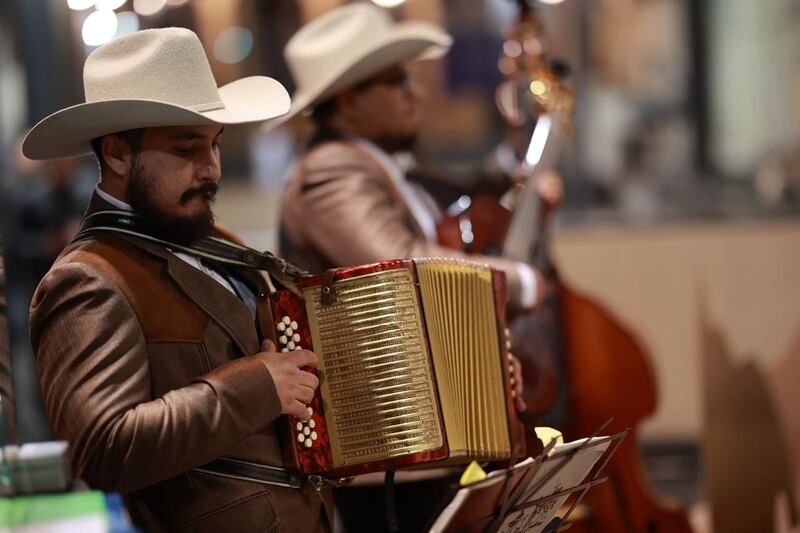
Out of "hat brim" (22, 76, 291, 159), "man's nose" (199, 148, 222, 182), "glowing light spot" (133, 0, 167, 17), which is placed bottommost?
"man's nose" (199, 148, 222, 182)

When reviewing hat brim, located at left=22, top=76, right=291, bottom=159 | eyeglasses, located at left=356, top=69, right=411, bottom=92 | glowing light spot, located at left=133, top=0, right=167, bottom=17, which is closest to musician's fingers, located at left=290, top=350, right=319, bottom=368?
hat brim, located at left=22, top=76, right=291, bottom=159

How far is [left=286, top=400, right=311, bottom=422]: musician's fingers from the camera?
7.82 ft

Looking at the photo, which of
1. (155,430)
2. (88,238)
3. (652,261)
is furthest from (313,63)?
(652,261)

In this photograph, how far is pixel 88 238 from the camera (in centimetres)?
237

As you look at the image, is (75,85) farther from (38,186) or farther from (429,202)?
(429,202)

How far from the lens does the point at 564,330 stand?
4246 mm

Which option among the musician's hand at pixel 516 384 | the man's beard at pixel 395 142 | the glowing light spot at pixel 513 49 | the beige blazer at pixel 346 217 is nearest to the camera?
the musician's hand at pixel 516 384

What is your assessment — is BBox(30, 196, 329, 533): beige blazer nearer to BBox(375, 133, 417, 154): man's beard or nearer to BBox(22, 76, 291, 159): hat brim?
BBox(22, 76, 291, 159): hat brim

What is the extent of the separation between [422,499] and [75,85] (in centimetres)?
483

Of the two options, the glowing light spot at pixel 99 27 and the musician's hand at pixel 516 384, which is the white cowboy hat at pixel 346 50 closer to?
the musician's hand at pixel 516 384

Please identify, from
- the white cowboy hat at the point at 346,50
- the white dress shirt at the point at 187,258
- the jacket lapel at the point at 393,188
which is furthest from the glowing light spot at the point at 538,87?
the white dress shirt at the point at 187,258

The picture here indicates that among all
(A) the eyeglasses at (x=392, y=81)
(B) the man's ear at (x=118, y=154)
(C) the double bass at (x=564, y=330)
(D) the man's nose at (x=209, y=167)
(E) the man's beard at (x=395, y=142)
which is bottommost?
(C) the double bass at (x=564, y=330)

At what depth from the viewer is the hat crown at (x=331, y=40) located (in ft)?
12.2

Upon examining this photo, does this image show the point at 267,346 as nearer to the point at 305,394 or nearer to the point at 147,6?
the point at 305,394
